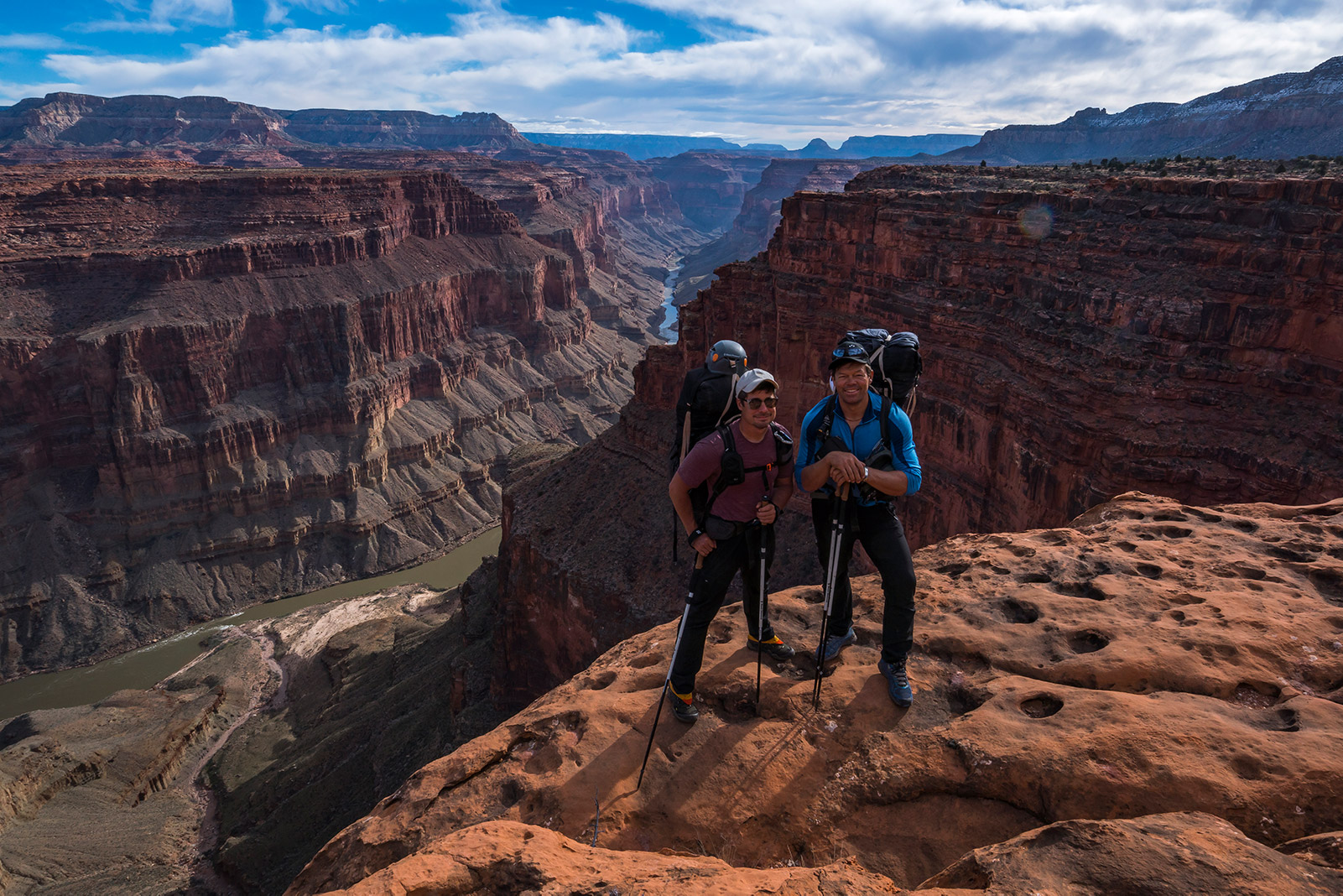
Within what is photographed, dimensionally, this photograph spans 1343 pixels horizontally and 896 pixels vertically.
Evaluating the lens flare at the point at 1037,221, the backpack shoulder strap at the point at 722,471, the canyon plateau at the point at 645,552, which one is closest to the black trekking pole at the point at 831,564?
the canyon plateau at the point at 645,552

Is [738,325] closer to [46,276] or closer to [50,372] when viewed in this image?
[50,372]

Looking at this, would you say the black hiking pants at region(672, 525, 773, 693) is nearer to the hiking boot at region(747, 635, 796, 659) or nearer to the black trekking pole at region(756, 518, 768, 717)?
the black trekking pole at region(756, 518, 768, 717)

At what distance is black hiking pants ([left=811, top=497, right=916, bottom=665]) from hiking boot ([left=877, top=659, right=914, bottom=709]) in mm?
73

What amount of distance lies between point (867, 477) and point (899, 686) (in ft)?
7.32

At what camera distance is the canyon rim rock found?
17.8 feet

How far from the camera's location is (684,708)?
805 centimetres

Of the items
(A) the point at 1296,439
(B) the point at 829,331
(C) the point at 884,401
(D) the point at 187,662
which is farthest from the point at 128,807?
A: (A) the point at 1296,439

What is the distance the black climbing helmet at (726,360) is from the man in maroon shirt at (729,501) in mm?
565

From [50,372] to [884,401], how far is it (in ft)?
226

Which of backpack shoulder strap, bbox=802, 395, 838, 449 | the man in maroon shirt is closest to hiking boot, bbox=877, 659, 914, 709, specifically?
the man in maroon shirt

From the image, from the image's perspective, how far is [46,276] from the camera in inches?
2376

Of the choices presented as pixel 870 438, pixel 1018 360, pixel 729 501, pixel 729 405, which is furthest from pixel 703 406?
pixel 1018 360

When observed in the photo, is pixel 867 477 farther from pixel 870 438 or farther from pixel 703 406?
pixel 703 406

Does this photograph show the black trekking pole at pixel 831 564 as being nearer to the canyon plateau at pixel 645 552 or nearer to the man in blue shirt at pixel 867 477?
the man in blue shirt at pixel 867 477
